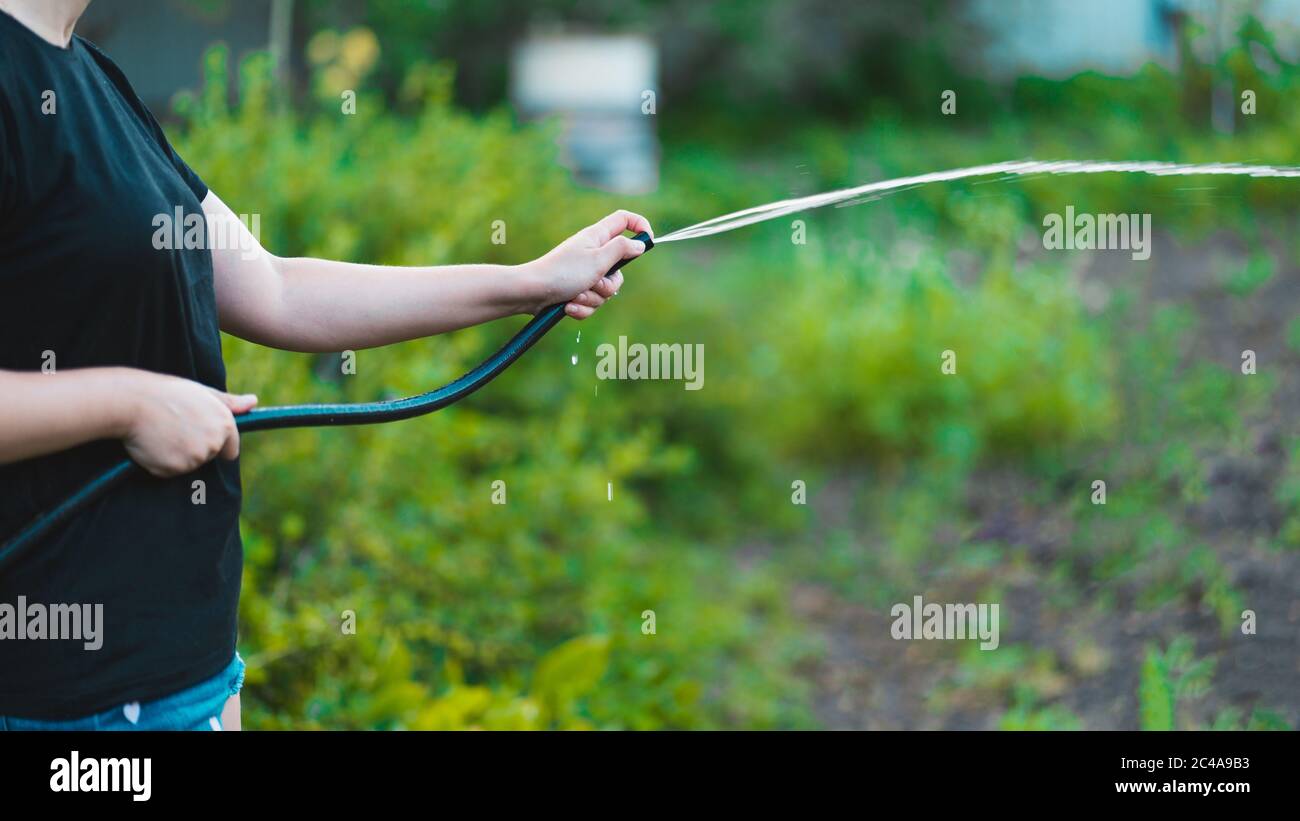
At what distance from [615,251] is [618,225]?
0.07 meters

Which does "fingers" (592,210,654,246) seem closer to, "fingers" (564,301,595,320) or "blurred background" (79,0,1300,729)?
"fingers" (564,301,595,320)

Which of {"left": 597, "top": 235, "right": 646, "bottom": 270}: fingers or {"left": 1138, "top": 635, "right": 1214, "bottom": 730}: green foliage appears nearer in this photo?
{"left": 597, "top": 235, "right": 646, "bottom": 270}: fingers

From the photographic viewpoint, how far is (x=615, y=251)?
1.93 metres

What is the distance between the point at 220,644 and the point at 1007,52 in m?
18.6

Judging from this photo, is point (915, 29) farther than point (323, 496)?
Yes

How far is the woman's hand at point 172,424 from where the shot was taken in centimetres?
148

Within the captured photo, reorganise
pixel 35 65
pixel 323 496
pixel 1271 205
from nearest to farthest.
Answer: pixel 35 65, pixel 323 496, pixel 1271 205

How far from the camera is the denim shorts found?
1.55 metres

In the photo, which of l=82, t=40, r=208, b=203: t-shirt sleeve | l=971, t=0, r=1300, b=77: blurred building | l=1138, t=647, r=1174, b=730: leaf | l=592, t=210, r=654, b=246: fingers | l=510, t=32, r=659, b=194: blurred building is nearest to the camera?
l=82, t=40, r=208, b=203: t-shirt sleeve

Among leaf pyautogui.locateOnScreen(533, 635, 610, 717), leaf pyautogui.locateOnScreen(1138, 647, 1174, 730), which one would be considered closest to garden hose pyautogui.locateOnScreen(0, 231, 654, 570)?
leaf pyautogui.locateOnScreen(533, 635, 610, 717)

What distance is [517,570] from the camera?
432cm

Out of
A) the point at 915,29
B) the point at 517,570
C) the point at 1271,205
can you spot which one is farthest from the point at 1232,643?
the point at 915,29

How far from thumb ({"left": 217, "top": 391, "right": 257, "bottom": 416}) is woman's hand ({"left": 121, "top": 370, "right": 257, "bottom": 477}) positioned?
0.08 ft
